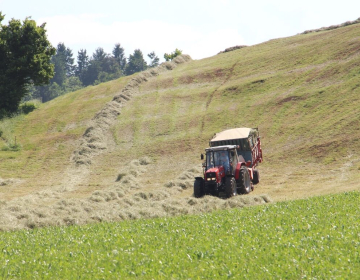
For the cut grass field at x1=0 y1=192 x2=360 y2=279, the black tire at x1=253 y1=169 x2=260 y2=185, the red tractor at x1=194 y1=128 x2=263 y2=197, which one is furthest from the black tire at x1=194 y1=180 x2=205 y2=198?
the cut grass field at x1=0 y1=192 x2=360 y2=279

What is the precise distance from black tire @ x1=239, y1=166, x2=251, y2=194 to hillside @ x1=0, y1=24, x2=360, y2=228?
46.9 inches

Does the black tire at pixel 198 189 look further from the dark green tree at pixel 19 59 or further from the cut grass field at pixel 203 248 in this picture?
the dark green tree at pixel 19 59

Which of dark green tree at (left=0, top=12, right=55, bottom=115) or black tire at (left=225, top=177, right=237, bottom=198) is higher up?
dark green tree at (left=0, top=12, right=55, bottom=115)

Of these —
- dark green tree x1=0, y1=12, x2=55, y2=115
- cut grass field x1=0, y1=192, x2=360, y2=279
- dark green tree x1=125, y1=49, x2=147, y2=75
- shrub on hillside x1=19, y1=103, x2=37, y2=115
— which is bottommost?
cut grass field x1=0, y1=192, x2=360, y2=279

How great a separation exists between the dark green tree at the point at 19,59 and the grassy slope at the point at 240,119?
11.1 feet

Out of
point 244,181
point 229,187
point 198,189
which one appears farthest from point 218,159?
point 198,189

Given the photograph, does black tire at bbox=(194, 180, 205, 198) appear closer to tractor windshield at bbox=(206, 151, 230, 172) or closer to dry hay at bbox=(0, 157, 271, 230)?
dry hay at bbox=(0, 157, 271, 230)

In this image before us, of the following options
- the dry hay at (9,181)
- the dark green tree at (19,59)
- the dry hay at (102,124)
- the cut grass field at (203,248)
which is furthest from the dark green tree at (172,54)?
the cut grass field at (203,248)

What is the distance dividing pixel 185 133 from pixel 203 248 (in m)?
33.5

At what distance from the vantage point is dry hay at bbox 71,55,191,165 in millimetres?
43031

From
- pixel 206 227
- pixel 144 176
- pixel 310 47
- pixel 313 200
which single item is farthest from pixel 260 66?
pixel 206 227

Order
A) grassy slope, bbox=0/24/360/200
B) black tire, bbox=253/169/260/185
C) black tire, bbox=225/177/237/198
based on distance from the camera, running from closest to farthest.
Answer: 1. black tire, bbox=225/177/237/198
2. black tire, bbox=253/169/260/185
3. grassy slope, bbox=0/24/360/200

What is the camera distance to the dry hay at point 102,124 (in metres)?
43.0

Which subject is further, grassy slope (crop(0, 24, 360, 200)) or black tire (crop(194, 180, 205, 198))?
grassy slope (crop(0, 24, 360, 200))
